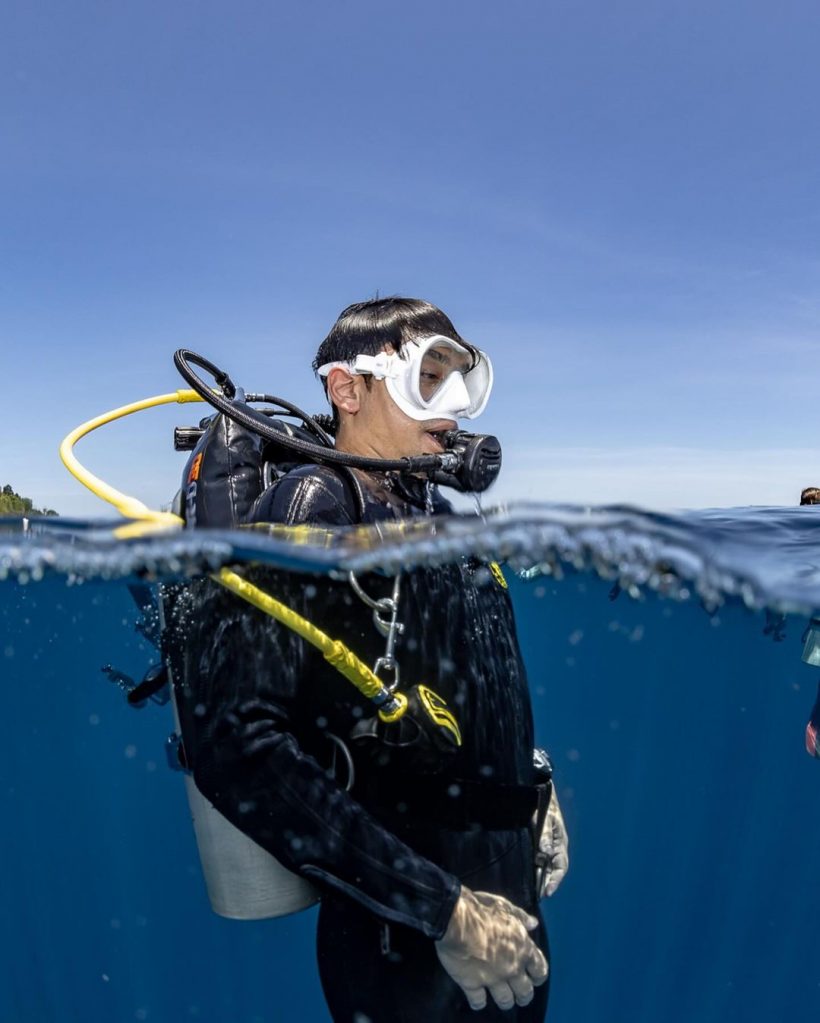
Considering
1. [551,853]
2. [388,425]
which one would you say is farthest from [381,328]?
[551,853]

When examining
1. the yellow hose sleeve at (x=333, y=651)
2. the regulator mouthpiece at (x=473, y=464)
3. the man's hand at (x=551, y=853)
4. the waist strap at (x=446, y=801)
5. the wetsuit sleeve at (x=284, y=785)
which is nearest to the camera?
the wetsuit sleeve at (x=284, y=785)

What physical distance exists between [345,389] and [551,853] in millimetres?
2399

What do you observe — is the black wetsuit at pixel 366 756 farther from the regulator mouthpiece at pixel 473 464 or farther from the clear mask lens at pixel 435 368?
the clear mask lens at pixel 435 368

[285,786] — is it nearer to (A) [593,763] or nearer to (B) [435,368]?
(B) [435,368]

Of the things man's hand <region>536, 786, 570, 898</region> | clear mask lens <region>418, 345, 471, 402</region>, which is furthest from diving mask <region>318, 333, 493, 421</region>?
man's hand <region>536, 786, 570, 898</region>

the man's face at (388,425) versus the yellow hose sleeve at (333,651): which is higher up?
the man's face at (388,425)

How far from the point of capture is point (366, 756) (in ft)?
8.98

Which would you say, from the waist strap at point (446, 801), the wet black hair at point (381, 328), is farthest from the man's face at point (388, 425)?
the waist strap at point (446, 801)

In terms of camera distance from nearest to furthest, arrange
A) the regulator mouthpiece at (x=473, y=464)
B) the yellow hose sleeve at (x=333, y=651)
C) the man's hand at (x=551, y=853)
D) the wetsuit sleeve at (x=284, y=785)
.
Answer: the wetsuit sleeve at (x=284, y=785) < the yellow hose sleeve at (x=333, y=651) < the regulator mouthpiece at (x=473, y=464) < the man's hand at (x=551, y=853)

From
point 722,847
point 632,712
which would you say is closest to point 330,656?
point 632,712

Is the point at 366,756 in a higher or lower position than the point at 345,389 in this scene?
lower

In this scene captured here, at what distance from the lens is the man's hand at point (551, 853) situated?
3311mm

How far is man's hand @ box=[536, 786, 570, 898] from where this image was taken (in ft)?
10.9

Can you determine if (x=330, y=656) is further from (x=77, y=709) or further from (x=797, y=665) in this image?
(x=797, y=665)
